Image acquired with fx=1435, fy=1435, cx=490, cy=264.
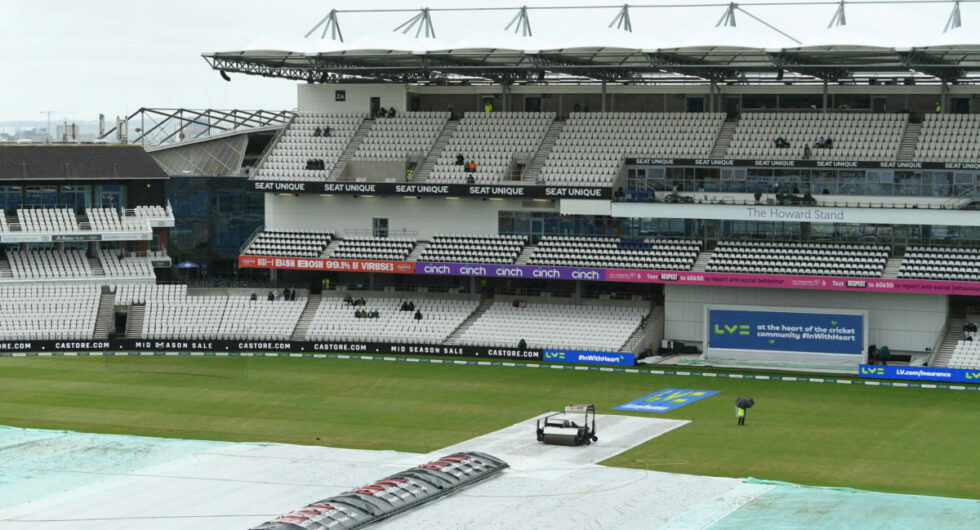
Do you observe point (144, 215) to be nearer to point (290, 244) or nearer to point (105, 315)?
point (105, 315)

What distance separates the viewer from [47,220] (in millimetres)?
76938

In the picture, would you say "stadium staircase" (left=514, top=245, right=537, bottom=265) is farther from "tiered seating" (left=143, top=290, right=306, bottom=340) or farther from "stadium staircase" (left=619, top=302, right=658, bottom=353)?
"tiered seating" (left=143, top=290, right=306, bottom=340)

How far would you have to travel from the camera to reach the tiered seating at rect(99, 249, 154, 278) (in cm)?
7731

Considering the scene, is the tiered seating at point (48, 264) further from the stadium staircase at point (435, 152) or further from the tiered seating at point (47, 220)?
the stadium staircase at point (435, 152)

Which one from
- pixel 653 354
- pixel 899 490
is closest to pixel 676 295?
pixel 653 354

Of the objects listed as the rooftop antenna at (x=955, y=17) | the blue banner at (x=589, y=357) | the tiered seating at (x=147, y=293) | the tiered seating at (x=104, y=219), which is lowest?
the blue banner at (x=589, y=357)

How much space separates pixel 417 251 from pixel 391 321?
4.61 metres

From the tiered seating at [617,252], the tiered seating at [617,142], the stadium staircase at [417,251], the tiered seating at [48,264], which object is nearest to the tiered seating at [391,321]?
the stadium staircase at [417,251]

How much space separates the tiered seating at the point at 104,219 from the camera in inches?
3068

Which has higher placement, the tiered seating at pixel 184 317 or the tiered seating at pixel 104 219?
the tiered seating at pixel 104 219

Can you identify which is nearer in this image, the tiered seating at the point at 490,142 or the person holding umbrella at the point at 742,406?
the person holding umbrella at the point at 742,406

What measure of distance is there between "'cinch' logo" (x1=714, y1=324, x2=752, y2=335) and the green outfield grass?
6.80m

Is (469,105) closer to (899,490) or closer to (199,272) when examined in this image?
(199,272)

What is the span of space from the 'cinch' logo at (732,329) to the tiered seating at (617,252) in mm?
3263
